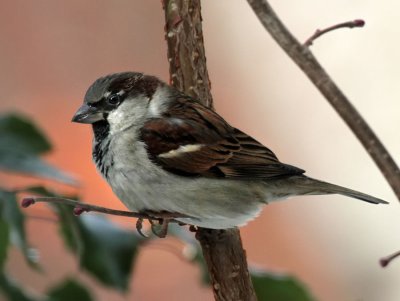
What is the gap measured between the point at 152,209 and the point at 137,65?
2.41 meters

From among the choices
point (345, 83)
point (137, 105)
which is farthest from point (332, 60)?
point (137, 105)

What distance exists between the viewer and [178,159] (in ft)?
4.17

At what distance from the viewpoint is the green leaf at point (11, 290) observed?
4.26 feet

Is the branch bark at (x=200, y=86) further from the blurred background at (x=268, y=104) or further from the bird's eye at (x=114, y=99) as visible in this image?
the blurred background at (x=268, y=104)

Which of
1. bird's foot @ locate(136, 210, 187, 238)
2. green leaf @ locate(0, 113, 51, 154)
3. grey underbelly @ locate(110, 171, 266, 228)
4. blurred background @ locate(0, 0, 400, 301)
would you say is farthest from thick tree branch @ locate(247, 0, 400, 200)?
blurred background @ locate(0, 0, 400, 301)

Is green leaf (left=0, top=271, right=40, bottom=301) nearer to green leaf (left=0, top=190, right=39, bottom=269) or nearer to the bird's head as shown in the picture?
green leaf (left=0, top=190, right=39, bottom=269)

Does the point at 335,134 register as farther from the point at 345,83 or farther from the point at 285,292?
the point at 285,292

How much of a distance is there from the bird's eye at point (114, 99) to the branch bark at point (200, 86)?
0.37 ft

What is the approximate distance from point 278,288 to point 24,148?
49cm

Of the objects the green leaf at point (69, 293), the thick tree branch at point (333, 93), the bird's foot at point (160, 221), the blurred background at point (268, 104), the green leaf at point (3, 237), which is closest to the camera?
the thick tree branch at point (333, 93)

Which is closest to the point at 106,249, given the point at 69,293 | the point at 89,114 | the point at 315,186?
the point at 69,293

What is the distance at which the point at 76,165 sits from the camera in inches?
126

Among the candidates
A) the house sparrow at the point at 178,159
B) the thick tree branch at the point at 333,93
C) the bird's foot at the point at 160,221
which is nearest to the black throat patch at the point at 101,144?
the house sparrow at the point at 178,159

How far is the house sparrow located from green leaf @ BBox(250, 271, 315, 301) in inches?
4.3
